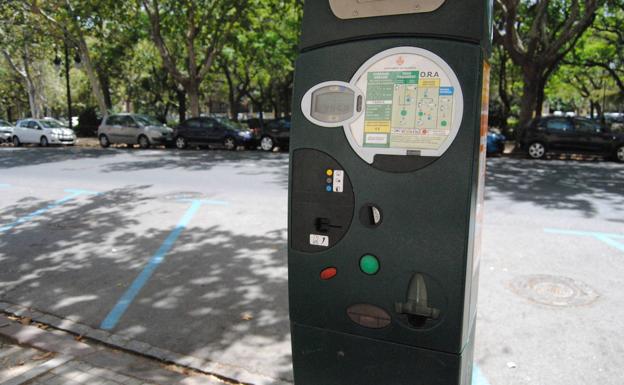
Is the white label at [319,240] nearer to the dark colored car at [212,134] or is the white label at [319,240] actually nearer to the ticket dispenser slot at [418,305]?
the ticket dispenser slot at [418,305]

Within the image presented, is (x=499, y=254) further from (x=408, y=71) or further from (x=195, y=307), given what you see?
(x=408, y=71)

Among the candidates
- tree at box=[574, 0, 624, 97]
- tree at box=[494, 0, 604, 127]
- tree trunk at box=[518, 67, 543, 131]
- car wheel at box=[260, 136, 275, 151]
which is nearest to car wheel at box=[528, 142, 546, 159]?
tree trunk at box=[518, 67, 543, 131]

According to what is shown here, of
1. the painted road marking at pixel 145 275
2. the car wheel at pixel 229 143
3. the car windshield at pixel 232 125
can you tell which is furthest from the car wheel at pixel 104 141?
the painted road marking at pixel 145 275

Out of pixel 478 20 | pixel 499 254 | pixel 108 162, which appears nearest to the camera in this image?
pixel 478 20

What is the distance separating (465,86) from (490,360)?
2375 mm

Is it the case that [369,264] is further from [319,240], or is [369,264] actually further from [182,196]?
[182,196]

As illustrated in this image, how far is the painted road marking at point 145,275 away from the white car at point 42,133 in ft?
59.4

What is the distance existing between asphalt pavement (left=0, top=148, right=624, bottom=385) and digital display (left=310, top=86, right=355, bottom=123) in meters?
1.98

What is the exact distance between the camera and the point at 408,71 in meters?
2.04

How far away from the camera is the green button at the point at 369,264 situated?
214 centimetres

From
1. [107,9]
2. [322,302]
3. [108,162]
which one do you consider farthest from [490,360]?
[107,9]

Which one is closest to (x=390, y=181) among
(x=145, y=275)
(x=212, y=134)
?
Result: (x=145, y=275)

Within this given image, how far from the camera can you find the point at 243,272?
209 inches

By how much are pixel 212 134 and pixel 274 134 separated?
2.78 meters
